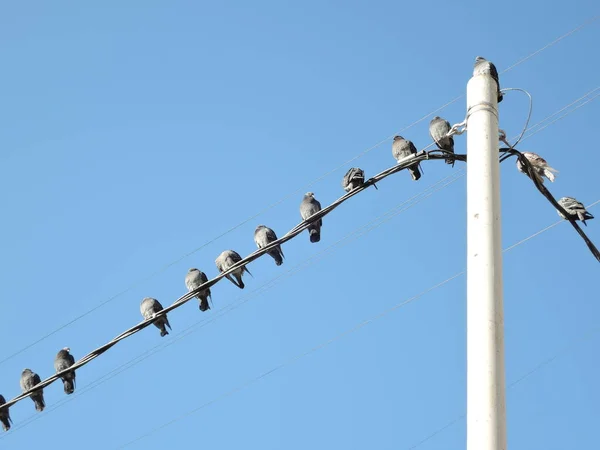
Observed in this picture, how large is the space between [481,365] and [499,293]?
50 cm

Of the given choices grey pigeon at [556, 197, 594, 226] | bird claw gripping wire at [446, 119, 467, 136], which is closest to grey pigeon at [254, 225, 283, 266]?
grey pigeon at [556, 197, 594, 226]

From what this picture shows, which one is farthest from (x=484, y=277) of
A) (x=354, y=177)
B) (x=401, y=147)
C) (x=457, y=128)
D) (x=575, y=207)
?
(x=401, y=147)

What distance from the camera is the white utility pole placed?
6.79 m

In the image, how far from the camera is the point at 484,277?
7285 mm

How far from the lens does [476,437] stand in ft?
22.0

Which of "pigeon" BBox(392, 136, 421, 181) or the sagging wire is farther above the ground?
"pigeon" BBox(392, 136, 421, 181)

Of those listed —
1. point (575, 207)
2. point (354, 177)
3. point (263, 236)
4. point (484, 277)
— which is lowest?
point (484, 277)

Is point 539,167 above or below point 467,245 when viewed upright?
above

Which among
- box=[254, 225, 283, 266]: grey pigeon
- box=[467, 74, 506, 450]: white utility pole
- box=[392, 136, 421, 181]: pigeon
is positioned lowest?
box=[467, 74, 506, 450]: white utility pole

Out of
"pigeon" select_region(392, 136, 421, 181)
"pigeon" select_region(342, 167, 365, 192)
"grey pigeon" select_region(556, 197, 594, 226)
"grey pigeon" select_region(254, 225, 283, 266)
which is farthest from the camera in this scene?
"grey pigeon" select_region(254, 225, 283, 266)

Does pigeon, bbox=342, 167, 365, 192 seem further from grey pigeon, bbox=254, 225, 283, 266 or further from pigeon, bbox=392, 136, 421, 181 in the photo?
grey pigeon, bbox=254, 225, 283, 266

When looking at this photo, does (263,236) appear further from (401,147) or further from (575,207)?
(575,207)

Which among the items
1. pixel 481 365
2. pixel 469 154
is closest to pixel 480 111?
pixel 469 154

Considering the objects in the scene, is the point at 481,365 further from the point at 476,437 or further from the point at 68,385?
the point at 68,385
